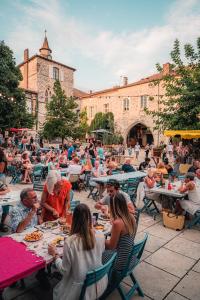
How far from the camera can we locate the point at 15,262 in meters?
2.21

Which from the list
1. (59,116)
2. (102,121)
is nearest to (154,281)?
(59,116)

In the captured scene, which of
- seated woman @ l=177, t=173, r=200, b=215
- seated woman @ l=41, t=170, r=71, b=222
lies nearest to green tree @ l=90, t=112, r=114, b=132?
seated woman @ l=177, t=173, r=200, b=215

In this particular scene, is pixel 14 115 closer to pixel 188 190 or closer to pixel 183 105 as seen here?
pixel 183 105

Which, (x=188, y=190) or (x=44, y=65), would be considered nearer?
(x=188, y=190)

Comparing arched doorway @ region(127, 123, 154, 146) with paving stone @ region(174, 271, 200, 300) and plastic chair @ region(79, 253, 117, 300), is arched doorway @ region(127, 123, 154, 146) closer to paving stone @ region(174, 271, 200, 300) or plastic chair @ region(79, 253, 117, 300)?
paving stone @ region(174, 271, 200, 300)

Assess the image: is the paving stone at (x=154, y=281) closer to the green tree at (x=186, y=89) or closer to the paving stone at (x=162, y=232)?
the paving stone at (x=162, y=232)

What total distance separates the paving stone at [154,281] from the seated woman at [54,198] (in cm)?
156

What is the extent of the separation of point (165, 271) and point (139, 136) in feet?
96.1

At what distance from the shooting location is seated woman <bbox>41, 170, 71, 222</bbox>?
3941 millimetres

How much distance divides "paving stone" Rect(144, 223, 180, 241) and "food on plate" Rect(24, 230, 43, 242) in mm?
2795

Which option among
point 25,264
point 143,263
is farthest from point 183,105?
point 25,264

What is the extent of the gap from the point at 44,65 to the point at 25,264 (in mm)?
27824

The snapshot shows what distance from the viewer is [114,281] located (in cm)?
256

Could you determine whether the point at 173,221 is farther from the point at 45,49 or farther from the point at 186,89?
the point at 45,49
